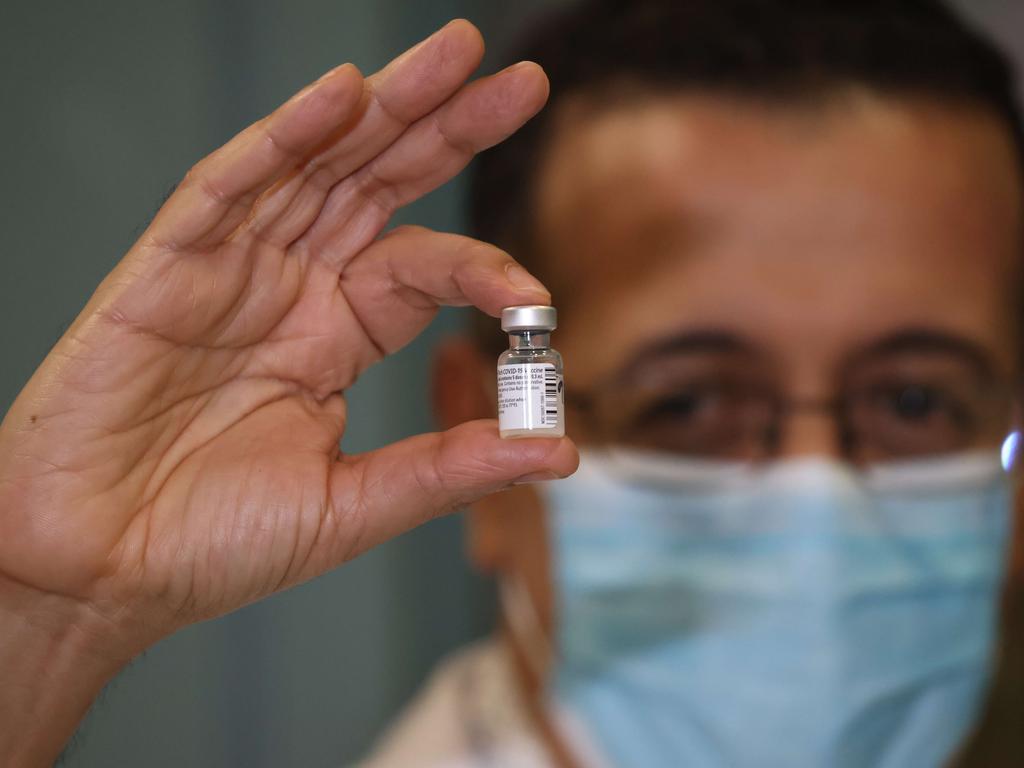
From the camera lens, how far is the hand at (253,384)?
2.80 ft

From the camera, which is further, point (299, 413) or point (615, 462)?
point (615, 462)

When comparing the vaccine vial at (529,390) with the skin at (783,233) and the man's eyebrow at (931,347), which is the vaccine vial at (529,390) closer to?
the skin at (783,233)

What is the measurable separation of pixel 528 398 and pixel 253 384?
295 millimetres

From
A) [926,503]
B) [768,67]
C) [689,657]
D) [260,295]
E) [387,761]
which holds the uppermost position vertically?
[768,67]

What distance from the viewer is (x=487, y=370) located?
1.83m

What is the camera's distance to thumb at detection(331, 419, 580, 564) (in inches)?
33.8

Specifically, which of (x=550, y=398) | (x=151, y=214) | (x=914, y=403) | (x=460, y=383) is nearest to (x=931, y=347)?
(x=914, y=403)

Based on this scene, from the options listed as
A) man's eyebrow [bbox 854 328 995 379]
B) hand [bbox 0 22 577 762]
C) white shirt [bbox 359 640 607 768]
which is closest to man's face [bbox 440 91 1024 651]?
man's eyebrow [bbox 854 328 995 379]

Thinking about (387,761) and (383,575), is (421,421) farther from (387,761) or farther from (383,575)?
(387,761)

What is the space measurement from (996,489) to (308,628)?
135cm

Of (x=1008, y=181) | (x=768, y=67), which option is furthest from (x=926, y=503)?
(x=768, y=67)

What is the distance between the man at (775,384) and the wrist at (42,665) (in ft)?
2.76

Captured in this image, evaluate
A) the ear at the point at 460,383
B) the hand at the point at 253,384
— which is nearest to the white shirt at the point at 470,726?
the ear at the point at 460,383

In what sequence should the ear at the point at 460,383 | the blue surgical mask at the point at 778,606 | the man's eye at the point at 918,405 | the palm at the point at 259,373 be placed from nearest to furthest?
1. the palm at the point at 259,373
2. the blue surgical mask at the point at 778,606
3. the man's eye at the point at 918,405
4. the ear at the point at 460,383
